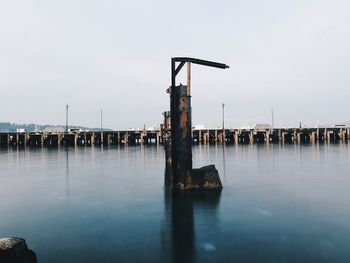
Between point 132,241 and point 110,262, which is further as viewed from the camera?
point 132,241

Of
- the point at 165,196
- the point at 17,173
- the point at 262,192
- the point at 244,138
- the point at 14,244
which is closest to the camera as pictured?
the point at 14,244

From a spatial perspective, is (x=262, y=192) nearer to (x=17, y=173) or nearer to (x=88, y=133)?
(x=17, y=173)

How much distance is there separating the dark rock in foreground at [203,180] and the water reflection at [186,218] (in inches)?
16.2

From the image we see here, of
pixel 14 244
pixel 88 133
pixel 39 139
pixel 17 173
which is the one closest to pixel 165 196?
pixel 14 244

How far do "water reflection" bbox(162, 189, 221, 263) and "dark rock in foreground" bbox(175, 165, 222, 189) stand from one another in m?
→ 0.41

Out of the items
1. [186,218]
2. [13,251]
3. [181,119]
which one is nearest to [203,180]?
[181,119]

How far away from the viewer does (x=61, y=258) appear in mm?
6363

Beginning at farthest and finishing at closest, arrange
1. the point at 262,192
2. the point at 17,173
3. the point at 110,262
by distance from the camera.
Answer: the point at 17,173 → the point at 262,192 → the point at 110,262

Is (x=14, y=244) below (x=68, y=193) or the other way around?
the other way around

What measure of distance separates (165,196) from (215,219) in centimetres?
383

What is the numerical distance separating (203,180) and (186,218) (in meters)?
4.08

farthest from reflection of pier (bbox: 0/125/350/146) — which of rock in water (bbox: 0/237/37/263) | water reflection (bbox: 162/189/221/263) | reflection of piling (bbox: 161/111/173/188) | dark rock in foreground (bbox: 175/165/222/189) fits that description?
rock in water (bbox: 0/237/37/263)

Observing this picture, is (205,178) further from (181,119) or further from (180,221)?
(180,221)

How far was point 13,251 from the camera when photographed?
5.06m
